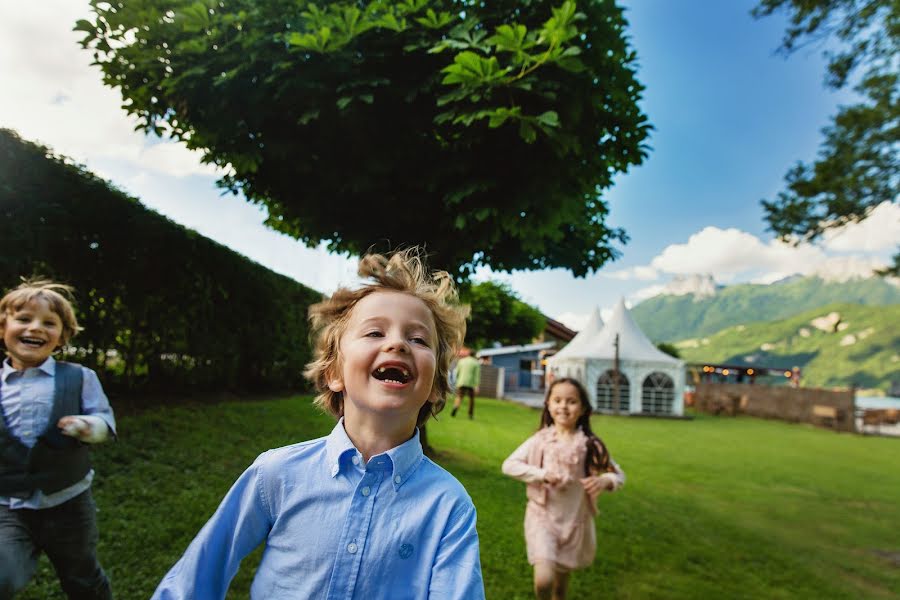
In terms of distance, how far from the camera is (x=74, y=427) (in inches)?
103

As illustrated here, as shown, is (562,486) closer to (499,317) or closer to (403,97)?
(403,97)

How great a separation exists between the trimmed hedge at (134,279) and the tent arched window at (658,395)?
730 inches

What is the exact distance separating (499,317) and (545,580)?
3462 cm

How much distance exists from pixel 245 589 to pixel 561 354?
2315cm

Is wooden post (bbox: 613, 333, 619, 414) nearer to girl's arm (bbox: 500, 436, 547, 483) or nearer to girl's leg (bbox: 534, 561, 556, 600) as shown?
girl's arm (bbox: 500, 436, 547, 483)

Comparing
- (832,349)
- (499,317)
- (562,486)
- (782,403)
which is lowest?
(562,486)

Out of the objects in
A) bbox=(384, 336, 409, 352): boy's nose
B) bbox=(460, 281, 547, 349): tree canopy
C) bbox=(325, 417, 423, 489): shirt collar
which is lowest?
bbox=(325, 417, 423, 489): shirt collar

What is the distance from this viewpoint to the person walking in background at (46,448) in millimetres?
2537

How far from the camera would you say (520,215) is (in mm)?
5164

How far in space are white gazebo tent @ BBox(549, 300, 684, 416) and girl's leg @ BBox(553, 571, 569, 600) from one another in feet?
68.5

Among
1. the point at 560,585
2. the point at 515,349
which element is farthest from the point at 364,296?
the point at 515,349

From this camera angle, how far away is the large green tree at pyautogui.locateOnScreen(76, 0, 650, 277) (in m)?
4.46

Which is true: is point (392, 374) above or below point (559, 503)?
above

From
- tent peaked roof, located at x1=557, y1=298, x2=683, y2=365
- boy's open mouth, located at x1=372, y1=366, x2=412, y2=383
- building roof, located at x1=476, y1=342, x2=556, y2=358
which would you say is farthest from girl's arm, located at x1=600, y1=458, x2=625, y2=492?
building roof, located at x1=476, y1=342, x2=556, y2=358
